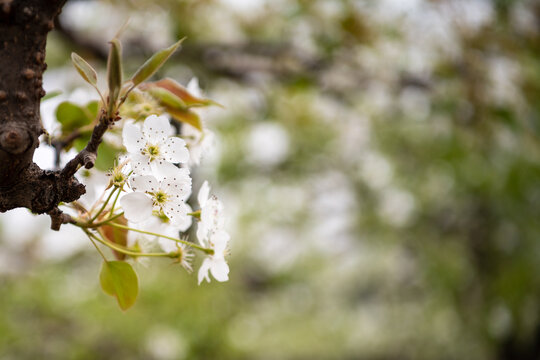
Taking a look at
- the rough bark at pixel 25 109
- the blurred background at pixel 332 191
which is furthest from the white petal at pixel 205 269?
the blurred background at pixel 332 191

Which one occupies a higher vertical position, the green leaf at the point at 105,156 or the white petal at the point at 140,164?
the green leaf at the point at 105,156

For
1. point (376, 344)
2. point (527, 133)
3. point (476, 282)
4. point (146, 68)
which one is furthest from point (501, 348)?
point (146, 68)

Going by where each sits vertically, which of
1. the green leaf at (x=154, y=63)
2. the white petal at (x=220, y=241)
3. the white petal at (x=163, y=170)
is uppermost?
the green leaf at (x=154, y=63)

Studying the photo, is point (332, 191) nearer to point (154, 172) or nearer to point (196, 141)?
point (196, 141)

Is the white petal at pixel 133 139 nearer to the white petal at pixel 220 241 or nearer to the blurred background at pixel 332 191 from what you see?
the white petal at pixel 220 241

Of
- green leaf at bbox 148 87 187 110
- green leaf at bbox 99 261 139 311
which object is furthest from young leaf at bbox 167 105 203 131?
green leaf at bbox 99 261 139 311

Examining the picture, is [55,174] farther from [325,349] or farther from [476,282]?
[325,349]
